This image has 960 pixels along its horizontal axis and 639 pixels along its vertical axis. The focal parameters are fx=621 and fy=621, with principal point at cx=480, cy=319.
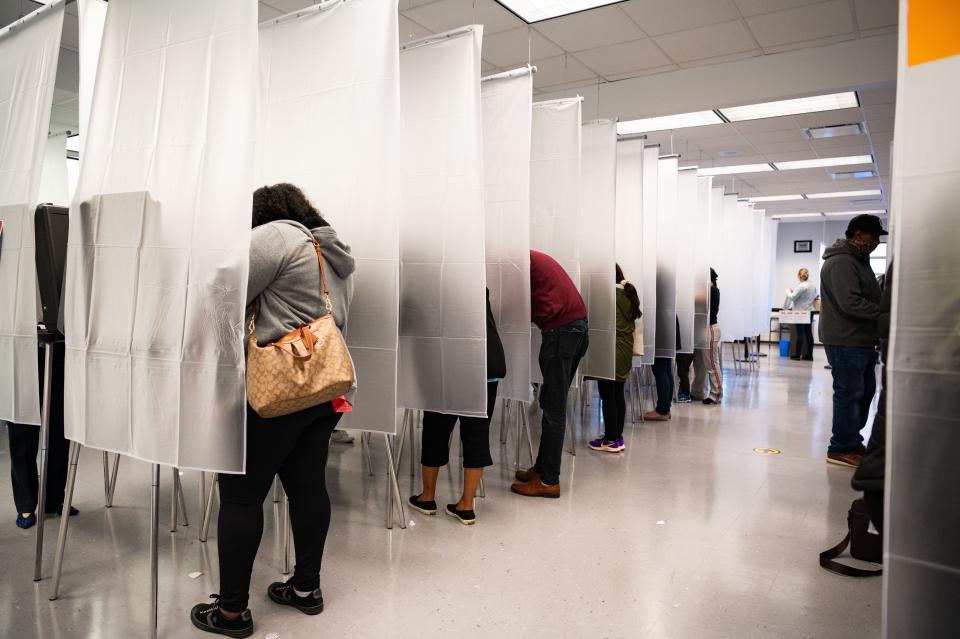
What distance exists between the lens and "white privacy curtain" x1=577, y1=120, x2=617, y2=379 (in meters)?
4.11

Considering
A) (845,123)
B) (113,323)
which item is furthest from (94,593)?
(845,123)

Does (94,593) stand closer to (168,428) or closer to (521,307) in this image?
(168,428)

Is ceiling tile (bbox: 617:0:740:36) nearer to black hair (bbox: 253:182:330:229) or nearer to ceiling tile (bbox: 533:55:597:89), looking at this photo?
ceiling tile (bbox: 533:55:597:89)

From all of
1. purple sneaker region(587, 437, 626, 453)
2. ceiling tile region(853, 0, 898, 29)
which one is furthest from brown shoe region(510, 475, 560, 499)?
ceiling tile region(853, 0, 898, 29)

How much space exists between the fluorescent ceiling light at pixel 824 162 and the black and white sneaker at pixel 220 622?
858 centimetres

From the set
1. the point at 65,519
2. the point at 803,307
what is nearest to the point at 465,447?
the point at 65,519

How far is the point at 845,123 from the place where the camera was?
6.45 meters

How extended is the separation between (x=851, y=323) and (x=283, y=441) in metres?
3.37

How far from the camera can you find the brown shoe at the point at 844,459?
383 centimetres

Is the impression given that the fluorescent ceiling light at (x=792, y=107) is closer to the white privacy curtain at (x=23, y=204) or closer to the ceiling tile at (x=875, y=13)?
the ceiling tile at (x=875, y=13)

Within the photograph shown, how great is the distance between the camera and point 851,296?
3.62 m

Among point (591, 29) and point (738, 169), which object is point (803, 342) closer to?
point (738, 169)

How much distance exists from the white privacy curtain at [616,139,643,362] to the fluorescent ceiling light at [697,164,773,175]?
4.34 m

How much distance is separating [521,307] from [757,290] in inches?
297
